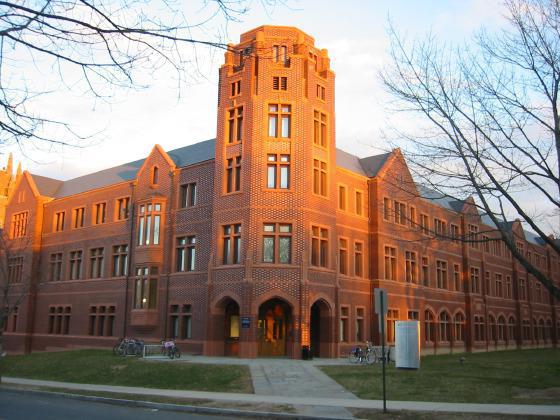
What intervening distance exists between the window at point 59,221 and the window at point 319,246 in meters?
24.8

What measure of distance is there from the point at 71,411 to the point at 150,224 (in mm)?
23714

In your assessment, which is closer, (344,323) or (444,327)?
(344,323)

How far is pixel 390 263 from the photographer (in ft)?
131

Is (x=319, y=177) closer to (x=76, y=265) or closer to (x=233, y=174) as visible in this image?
(x=233, y=174)

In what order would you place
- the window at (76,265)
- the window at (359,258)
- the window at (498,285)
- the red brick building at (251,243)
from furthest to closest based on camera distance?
1. the window at (498,285)
2. the window at (76,265)
3. the window at (359,258)
4. the red brick building at (251,243)

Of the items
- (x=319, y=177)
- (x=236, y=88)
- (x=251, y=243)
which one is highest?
(x=236, y=88)

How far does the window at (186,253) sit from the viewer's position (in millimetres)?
35250

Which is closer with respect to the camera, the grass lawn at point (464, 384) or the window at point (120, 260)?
the grass lawn at point (464, 384)

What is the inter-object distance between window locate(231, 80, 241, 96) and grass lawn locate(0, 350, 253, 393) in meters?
15.7

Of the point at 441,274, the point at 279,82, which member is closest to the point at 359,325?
the point at 441,274

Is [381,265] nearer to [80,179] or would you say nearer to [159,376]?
[159,376]

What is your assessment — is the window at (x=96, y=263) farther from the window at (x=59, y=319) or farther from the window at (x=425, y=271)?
the window at (x=425, y=271)

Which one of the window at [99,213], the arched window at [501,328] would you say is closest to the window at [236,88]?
the window at [99,213]

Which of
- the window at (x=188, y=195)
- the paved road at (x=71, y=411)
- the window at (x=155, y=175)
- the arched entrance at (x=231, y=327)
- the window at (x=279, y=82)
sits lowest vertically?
the paved road at (x=71, y=411)
